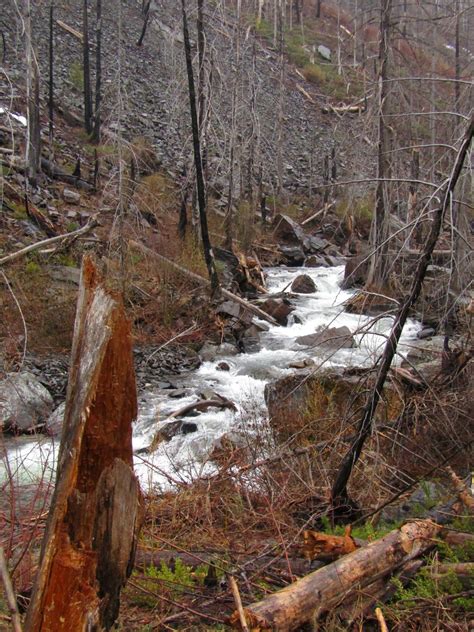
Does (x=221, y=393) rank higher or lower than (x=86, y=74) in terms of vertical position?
lower

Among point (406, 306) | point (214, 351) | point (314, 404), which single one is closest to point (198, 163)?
point (214, 351)

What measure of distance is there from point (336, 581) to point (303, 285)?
44.7 ft

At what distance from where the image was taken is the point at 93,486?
2545 mm

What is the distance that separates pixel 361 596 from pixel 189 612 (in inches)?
36.9

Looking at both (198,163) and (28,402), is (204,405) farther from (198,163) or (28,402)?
(198,163)

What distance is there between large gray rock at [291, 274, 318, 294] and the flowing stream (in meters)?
0.24

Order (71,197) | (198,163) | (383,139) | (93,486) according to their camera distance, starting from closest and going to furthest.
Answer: (93,486) → (198,163) → (383,139) → (71,197)

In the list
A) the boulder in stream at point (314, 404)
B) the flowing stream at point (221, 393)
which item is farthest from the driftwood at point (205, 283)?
the boulder in stream at point (314, 404)

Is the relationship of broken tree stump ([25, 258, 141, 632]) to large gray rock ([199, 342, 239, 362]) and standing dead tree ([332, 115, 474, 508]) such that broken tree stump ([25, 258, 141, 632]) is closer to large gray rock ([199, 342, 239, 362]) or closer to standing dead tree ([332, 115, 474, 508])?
standing dead tree ([332, 115, 474, 508])

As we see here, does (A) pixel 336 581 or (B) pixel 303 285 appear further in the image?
(B) pixel 303 285

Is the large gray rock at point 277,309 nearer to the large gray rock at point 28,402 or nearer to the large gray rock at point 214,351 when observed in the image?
the large gray rock at point 214,351

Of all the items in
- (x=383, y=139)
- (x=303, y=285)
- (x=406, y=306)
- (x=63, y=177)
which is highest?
(x=383, y=139)

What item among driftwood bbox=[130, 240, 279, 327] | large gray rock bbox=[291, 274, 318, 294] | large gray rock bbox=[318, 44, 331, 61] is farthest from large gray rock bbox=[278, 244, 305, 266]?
large gray rock bbox=[318, 44, 331, 61]

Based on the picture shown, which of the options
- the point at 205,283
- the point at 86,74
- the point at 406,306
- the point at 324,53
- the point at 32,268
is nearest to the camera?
the point at 406,306
